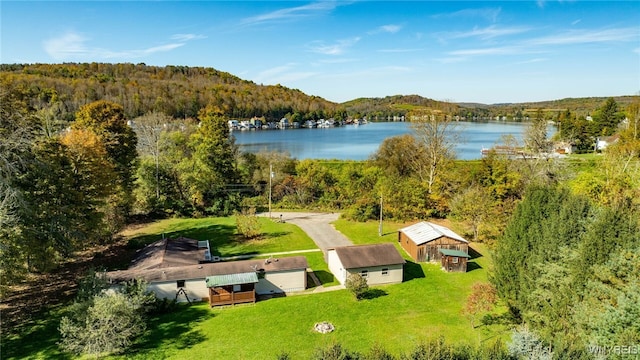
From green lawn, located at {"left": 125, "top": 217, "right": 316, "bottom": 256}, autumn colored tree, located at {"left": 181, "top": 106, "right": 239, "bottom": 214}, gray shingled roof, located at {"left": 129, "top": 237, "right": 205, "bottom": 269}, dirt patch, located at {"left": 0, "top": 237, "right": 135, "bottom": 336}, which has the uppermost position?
autumn colored tree, located at {"left": 181, "top": 106, "right": 239, "bottom": 214}

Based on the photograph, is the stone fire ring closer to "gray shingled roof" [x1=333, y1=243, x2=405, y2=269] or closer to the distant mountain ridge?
"gray shingled roof" [x1=333, y1=243, x2=405, y2=269]

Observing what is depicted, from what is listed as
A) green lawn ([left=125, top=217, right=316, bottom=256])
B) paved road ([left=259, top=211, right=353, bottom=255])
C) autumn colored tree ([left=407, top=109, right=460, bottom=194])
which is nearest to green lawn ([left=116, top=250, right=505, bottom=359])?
green lawn ([left=125, top=217, right=316, bottom=256])

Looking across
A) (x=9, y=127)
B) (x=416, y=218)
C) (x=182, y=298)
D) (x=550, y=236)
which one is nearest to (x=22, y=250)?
(x=9, y=127)

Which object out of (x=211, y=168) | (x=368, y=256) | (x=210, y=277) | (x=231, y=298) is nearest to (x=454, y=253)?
(x=368, y=256)

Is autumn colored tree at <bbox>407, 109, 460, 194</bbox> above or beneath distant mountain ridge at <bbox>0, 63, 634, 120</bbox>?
beneath

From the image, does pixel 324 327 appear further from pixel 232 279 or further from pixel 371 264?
pixel 371 264

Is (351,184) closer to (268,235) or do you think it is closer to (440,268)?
(268,235)
